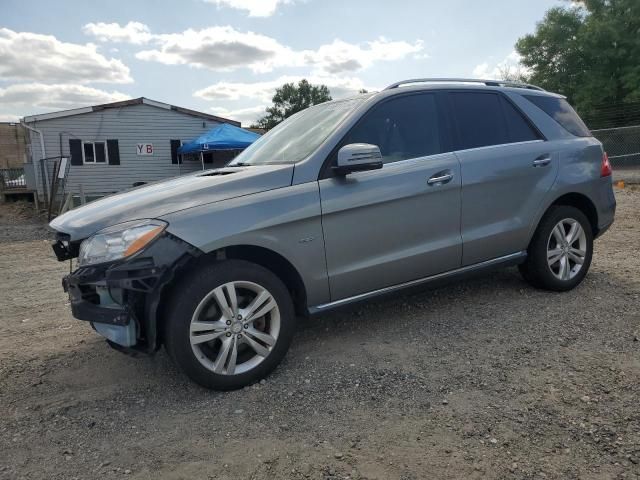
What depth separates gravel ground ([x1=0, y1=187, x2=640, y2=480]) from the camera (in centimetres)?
239

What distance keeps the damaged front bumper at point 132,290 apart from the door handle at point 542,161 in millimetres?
2996

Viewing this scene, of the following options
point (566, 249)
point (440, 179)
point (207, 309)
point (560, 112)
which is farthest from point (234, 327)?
point (560, 112)

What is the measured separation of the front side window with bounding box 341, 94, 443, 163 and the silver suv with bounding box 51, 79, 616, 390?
0.03 feet

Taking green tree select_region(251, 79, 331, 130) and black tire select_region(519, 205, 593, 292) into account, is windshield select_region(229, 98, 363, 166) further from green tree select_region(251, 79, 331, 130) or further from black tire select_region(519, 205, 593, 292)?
green tree select_region(251, 79, 331, 130)

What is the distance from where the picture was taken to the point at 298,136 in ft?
12.9

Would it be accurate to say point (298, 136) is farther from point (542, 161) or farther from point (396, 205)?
point (542, 161)

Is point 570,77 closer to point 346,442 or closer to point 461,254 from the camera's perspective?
point 461,254

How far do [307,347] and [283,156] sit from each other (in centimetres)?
141

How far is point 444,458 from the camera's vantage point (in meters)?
2.38

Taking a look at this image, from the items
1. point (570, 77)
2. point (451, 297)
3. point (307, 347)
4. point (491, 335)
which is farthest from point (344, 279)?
point (570, 77)

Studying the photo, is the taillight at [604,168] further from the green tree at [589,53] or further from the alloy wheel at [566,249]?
the green tree at [589,53]

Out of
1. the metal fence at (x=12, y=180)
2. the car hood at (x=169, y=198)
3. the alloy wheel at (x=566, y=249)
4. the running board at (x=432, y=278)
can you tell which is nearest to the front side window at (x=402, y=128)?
the car hood at (x=169, y=198)

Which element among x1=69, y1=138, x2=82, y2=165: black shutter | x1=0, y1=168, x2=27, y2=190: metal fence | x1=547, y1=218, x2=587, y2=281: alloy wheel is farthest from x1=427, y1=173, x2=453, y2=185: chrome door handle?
x1=0, y1=168, x2=27, y2=190: metal fence

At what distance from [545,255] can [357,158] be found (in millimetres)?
2217
